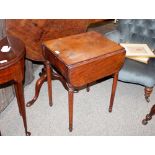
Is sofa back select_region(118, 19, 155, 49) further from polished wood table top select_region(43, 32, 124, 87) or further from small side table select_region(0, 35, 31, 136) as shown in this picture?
small side table select_region(0, 35, 31, 136)

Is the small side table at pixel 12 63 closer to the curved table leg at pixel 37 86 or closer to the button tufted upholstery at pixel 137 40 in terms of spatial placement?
the curved table leg at pixel 37 86

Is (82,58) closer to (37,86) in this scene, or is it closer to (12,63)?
(12,63)

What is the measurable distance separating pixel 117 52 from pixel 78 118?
84 centimetres

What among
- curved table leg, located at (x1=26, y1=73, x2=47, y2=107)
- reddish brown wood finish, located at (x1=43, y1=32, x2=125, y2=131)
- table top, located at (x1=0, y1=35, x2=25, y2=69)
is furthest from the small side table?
curved table leg, located at (x1=26, y1=73, x2=47, y2=107)

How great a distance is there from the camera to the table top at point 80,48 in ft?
5.67

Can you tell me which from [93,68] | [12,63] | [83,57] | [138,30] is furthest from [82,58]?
[138,30]

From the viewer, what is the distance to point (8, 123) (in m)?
2.20

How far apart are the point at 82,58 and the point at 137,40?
1121mm

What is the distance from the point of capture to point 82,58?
1.71 metres

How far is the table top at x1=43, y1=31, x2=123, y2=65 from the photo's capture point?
1.73 meters

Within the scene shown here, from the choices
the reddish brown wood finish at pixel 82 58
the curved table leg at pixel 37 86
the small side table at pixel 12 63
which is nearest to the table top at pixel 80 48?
the reddish brown wood finish at pixel 82 58
